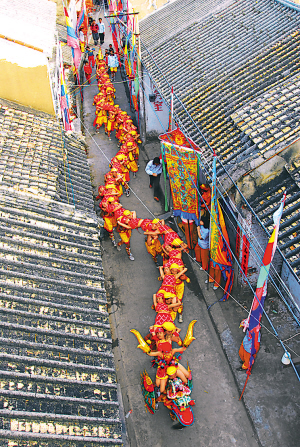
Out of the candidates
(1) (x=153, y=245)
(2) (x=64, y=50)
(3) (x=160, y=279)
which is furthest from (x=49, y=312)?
(2) (x=64, y=50)

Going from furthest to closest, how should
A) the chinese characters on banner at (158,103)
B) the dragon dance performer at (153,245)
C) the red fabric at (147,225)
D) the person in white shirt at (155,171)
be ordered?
the chinese characters on banner at (158,103), the person in white shirt at (155,171), the dragon dance performer at (153,245), the red fabric at (147,225)

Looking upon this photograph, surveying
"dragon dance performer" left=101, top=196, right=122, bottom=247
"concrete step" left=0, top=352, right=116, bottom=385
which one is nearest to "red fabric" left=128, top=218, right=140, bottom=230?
"dragon dance performer" left=101, top=196, right=122, bottom=247

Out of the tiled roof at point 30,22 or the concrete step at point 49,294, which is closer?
the concrete step at point 49,294

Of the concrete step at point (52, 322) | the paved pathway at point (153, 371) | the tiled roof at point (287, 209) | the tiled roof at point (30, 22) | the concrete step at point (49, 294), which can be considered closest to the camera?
the concrete step at point (52, 322)

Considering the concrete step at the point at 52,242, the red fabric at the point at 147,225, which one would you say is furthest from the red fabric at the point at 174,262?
the concrete step at the point at 52,242

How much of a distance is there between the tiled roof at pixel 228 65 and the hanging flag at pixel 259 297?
2.51 metres

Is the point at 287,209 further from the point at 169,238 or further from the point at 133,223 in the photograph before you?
the point at 133,223

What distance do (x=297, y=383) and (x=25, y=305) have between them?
5876 millimetres

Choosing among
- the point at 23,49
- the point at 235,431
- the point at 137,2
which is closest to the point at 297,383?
the point at 235,431

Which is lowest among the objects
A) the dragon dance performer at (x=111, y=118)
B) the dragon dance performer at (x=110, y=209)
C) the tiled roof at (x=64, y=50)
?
the dragon dance performer at (x=110, y=209)

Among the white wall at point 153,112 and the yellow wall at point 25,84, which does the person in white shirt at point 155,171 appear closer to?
the white wall at point 153,112

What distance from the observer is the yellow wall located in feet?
30.8

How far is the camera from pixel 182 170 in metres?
10.6

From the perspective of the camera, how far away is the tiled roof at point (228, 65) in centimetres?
989
